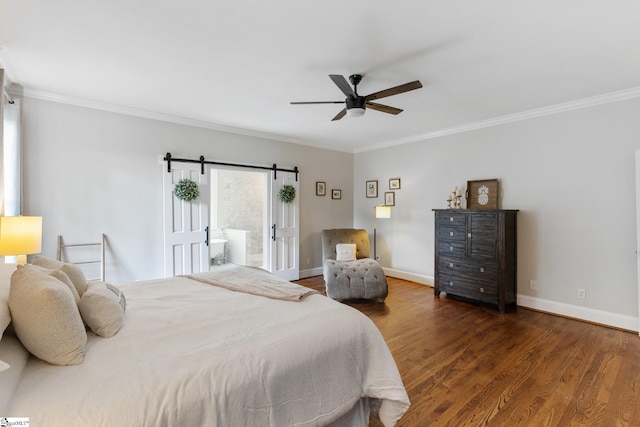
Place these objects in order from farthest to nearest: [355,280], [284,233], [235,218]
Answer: [235,218] < [284,233] < [355,280]

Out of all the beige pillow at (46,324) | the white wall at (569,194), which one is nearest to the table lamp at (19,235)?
the beige pillow at (46,324)

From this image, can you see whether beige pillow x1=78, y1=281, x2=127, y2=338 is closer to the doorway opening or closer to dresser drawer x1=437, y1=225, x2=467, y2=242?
dresser drawer x1=437, y1=225, x2=467, y2=242

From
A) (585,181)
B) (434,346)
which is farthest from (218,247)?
(585,181)

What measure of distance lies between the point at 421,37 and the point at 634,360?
131 inches

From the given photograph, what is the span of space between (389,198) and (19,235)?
16.6ft

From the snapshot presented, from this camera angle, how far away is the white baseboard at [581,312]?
3.33 meters

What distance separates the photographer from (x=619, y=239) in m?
3.39

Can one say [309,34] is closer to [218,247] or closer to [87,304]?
[87,304]

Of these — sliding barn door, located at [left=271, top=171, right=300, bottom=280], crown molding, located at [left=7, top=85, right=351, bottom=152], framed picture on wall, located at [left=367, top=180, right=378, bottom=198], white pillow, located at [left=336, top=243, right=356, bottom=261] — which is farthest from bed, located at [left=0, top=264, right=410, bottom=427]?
framed picture on wall, located at [left=367, top=180, right=378, bottom=198]

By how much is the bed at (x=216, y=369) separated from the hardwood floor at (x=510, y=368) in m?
0.62

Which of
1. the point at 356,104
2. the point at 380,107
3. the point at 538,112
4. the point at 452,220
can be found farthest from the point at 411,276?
the point at 356,104

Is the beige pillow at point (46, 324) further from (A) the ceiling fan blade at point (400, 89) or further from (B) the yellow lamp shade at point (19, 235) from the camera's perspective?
(A) the ceiling fan blade at point (400, 89)

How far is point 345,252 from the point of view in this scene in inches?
195

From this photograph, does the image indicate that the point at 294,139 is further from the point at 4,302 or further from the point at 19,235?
the point at 4,302
